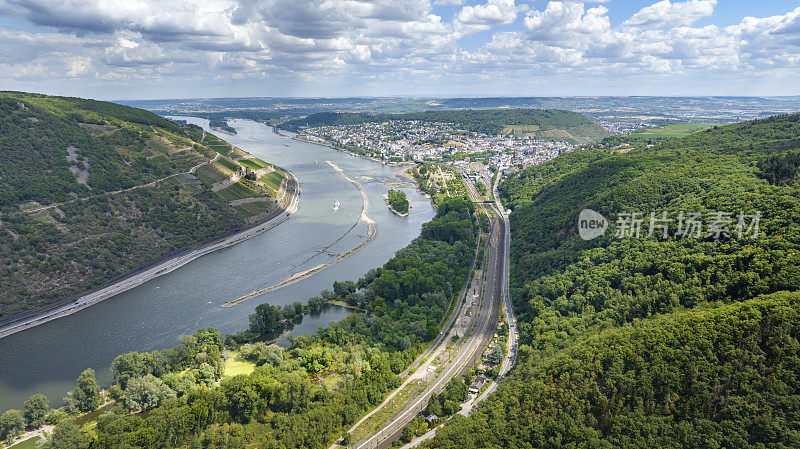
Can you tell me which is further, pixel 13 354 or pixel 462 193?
pixel 462 193

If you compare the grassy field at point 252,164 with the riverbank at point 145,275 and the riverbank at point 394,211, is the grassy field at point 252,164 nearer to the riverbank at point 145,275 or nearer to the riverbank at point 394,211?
the riverbank at point 145,275

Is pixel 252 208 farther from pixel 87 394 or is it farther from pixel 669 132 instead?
pixel 669 132

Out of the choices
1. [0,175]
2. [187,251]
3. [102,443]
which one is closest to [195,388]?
[102,443]

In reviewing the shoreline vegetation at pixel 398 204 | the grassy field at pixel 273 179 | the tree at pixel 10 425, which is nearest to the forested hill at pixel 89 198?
the grassy field at pixel 273 179

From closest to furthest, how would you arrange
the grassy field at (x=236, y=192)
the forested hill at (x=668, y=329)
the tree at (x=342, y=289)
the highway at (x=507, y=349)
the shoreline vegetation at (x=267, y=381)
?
1. the forested hill at (x=668, y=329)
2. the shoreline vegetation at (x=267, y=381)
3. the highway at (x=507, y=349)
4. the tree at (x=342, y=289)
5. the grassy field at (x=236, y=192)

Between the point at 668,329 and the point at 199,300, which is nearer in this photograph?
the point at 668,329

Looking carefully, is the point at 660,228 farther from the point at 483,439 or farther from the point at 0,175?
the point at 0,175

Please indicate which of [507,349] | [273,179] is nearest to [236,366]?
[507,349]
